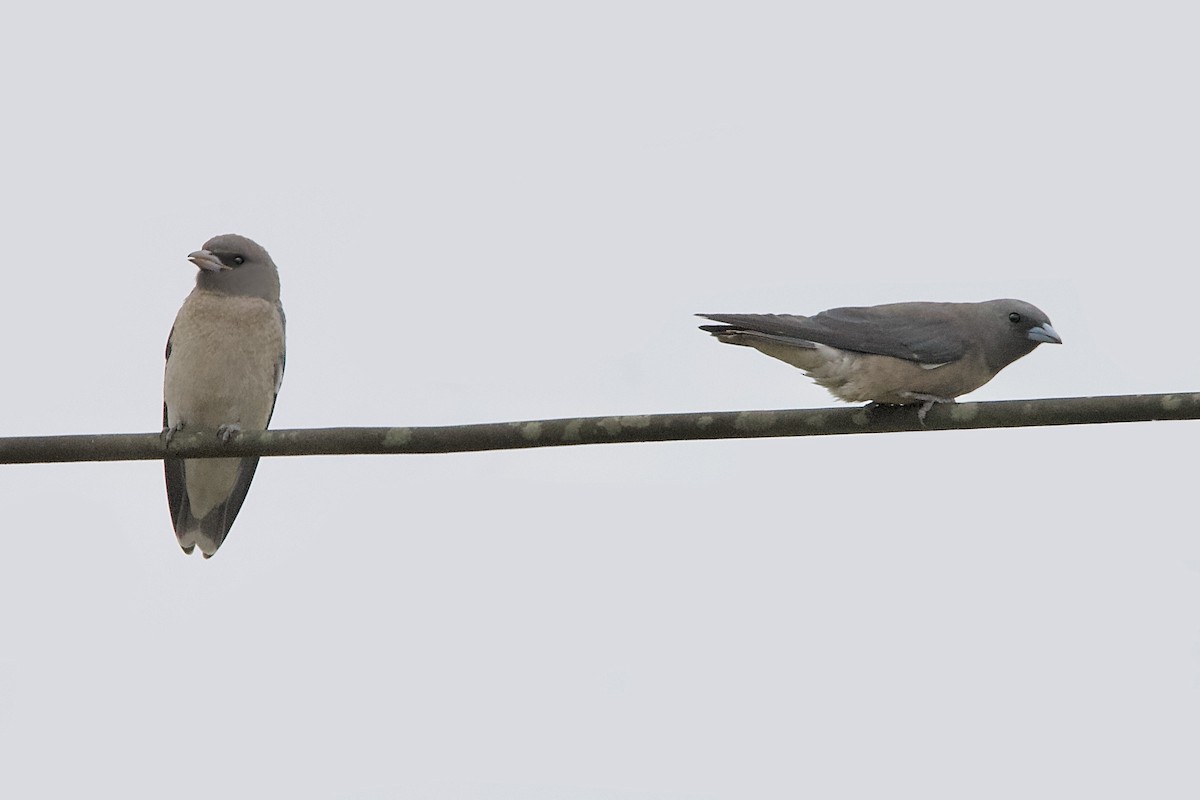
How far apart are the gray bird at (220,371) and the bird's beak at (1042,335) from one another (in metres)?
4.13

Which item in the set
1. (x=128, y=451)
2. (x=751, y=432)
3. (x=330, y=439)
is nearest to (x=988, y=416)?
Answer: (x=751, y=432)

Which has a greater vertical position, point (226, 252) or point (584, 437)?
point (226, 252)

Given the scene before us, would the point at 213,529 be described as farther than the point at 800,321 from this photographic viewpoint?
Yes

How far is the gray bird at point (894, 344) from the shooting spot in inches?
269

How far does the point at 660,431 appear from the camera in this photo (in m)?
5.03

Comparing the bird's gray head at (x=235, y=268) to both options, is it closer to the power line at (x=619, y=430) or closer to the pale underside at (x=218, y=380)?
the pale underside at (x=218, y=380)

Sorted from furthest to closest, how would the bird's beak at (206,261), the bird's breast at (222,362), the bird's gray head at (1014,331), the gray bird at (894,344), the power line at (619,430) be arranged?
the bird's beak at (206,261) → the bird's breast at (222,362) → the bird's gray head at (1014,331) → the gray bird at (894,344) → the power line at (619,430)

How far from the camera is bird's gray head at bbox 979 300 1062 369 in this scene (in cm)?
738

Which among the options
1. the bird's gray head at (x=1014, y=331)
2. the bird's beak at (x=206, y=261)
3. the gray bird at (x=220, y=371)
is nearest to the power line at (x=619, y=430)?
the bird's gray head at (x=1014, y=331)

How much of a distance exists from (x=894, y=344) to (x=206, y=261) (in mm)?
3952

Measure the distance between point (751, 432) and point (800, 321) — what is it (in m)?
2.06

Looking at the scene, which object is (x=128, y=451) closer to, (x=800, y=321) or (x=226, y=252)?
(x=800, y=321)

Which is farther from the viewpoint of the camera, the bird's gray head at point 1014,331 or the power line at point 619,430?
the bird's gray head at point 1014,331

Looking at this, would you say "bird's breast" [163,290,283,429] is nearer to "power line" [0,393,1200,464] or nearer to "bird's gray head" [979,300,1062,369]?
"power line" [0,393,1200,464]
